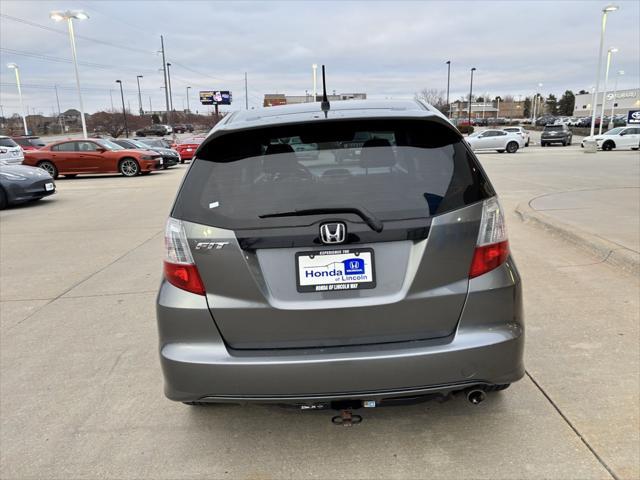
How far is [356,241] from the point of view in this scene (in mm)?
2242

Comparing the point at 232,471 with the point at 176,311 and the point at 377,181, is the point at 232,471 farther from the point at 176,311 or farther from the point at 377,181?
the point at 377,181

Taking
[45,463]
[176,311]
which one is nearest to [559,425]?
[176,311]

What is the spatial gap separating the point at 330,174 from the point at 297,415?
151 centimetres

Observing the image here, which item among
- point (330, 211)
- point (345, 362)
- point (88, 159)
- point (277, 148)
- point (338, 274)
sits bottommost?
point (88, 159)

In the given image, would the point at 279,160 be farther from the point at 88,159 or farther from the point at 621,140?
the point at 621,140

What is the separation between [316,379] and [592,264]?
4762 mm

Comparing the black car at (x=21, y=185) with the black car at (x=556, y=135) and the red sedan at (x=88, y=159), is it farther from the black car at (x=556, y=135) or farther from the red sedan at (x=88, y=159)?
the black car at (x=556, y=135)


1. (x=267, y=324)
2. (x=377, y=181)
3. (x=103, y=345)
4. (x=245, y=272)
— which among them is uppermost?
(x=377, y=181)

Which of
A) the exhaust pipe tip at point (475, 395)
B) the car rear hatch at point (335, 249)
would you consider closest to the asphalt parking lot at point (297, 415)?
the exhaust pipe tip at point (475, 395)

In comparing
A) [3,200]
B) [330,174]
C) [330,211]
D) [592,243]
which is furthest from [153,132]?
[330,211]

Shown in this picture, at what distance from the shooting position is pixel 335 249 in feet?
7.39

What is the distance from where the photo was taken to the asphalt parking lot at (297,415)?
256 cm

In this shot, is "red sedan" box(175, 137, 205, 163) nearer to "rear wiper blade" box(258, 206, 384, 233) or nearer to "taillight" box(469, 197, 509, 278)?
"rear wiper blade" box(258, 206, 384, 233)

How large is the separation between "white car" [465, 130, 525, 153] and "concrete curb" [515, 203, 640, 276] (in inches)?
947
